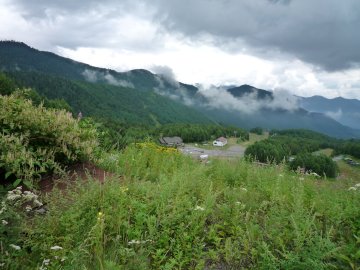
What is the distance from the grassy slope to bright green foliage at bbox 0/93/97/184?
121cm

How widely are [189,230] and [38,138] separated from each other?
12.3 feet

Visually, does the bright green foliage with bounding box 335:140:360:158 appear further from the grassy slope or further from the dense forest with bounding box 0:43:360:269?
the grassy slope

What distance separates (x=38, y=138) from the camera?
673 cm

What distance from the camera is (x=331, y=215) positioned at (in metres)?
5.11

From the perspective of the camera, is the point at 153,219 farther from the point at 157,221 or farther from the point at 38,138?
the point at 38,138

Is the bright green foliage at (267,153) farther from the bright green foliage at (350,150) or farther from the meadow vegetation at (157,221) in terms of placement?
the bright green foliage at (350,150)

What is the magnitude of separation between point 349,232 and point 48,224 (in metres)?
4.07

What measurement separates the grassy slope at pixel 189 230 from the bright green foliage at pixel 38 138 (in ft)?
3.98

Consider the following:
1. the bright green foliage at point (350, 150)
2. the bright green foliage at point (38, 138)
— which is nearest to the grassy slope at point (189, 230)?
the bright green foliage at point (38, 138)

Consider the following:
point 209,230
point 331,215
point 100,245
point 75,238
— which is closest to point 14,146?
point 75,238

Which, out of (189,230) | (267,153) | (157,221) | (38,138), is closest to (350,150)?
(267,153)

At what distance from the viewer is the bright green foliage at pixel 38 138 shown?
585 cm

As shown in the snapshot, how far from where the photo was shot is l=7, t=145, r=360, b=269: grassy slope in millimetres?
3994

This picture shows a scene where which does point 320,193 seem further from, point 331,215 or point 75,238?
point 75,238
